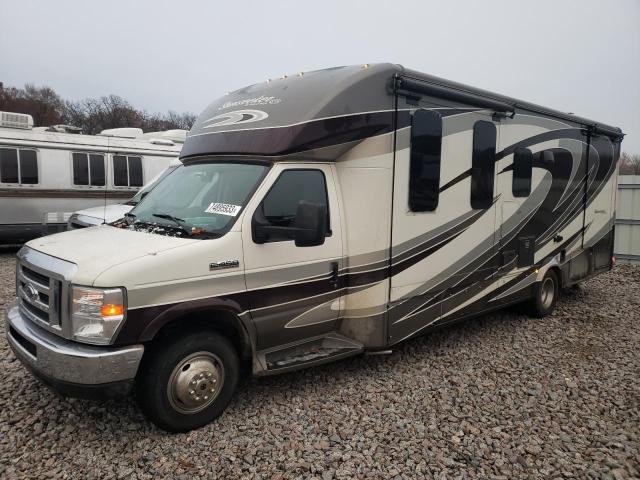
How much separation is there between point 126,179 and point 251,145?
910cm

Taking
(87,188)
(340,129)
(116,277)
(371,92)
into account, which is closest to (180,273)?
(116,277)

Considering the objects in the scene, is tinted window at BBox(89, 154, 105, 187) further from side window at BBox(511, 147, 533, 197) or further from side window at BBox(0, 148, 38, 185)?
side window at BBox(511, 147, 533, 197)

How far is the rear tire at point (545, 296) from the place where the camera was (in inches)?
291

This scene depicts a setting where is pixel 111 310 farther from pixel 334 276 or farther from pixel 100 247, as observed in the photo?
pixel 334 276

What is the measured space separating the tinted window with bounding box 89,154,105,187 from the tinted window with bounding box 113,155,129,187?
0.31 metres

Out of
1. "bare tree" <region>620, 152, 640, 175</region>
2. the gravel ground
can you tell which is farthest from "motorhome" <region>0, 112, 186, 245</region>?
"bare tree" <region>620, 152, 640, 175</region>

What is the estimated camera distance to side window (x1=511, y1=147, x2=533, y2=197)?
645cm

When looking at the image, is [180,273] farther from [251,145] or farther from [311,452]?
[311,452]

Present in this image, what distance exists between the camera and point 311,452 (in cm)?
379

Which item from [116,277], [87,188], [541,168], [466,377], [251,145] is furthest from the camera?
[87,188]

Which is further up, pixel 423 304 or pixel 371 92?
pixel 371 92

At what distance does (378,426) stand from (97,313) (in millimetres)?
2471

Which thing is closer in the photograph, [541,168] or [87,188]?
[541,168]

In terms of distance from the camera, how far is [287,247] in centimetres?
436
